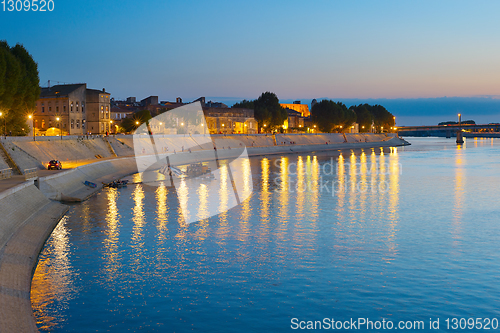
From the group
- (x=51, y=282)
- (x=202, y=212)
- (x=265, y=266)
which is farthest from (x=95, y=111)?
(x=265, y=266)

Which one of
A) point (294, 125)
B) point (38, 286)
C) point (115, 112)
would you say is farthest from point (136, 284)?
point (294, 125)

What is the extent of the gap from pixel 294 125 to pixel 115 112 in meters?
83.6

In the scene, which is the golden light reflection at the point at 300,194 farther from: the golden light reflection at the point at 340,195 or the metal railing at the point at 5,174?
the metal railing at the point at 5,174

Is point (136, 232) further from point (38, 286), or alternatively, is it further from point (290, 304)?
point (290, 304)

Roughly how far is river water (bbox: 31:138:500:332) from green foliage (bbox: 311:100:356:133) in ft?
440

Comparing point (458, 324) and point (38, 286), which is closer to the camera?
point (458, 324)

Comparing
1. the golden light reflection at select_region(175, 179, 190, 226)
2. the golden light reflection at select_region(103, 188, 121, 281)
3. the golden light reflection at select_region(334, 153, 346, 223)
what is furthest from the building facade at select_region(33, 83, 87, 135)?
the golden light reflection at select_region(103, 188, 121, 281)

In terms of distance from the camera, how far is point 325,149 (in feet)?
477

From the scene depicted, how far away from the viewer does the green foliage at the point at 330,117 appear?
17062cm

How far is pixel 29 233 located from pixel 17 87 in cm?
3823

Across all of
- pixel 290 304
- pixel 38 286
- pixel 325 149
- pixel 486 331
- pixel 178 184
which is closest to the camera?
pixel 486 331

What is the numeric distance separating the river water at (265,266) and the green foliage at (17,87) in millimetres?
24414

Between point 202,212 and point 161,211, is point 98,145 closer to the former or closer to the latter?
point 161,211

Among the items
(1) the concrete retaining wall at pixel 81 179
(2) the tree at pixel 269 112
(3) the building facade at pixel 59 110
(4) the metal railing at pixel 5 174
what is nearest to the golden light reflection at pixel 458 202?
(1) the concrete retaining wall at pixel 81 179
